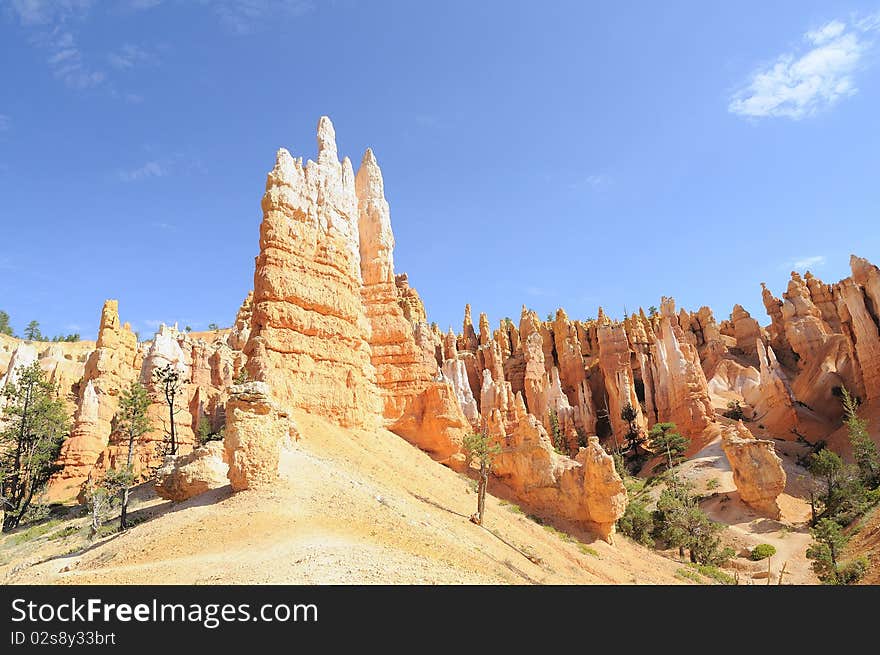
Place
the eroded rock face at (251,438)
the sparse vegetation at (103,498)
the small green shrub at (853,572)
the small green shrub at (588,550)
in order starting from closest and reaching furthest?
the eroded rock face at (251,438) → the small green shrub at (853,572) → the sparse vegetation at (103,498) → the small green shrub at (588,550)

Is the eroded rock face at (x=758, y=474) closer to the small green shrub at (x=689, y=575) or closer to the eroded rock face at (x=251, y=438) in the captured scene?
the small green shrub at (x=689, y=575)

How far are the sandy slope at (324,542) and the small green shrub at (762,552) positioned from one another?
7.68 meters

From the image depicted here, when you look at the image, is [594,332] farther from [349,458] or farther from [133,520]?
[133,520]

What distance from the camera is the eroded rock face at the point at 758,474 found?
38.5m

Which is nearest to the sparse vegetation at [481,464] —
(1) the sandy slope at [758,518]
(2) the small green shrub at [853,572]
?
(2) the small green shrub at [853,572]

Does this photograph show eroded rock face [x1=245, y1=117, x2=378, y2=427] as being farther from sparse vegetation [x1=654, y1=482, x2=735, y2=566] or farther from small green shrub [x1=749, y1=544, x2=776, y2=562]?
small green shrub [x1=749, y1=544, x2=776, y2=562]

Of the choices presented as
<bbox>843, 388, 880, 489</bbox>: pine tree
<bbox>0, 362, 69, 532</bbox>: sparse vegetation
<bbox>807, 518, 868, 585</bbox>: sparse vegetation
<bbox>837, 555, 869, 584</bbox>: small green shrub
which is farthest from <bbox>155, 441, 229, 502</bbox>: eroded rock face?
<bbox>843, 388, 880, 489</bbox>: pine tree

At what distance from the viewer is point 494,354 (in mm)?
75750

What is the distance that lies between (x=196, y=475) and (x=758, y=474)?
36.5 m

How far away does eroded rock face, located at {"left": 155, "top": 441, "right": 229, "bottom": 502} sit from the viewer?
20.4 m

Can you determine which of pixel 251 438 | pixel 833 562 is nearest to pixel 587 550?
pixel 833 562

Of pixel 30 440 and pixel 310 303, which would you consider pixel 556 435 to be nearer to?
pixel 310 303
